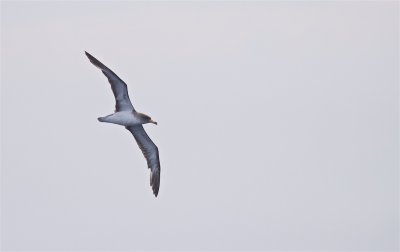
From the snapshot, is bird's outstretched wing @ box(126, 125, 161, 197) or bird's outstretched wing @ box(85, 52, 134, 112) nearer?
bird's outstretched wing @ box(85, 52, 134, 112)

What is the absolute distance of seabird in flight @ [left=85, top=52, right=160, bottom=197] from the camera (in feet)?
180

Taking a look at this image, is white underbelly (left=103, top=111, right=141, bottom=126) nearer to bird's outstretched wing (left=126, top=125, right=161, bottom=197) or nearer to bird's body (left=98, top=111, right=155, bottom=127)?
bird's body (left=98, top=111, right=155, bottom=127)

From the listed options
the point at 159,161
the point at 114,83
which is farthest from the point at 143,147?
the point at 114,83

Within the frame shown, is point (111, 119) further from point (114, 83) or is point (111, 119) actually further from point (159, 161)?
point (159, 161)

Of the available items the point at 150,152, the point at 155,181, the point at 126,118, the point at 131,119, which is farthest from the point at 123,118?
the point at 155,181

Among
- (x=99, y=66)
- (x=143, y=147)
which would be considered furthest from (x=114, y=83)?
(x=143, y=147)

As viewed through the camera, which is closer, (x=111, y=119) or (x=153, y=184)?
(x=111, y=119)

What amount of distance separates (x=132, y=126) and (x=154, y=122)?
2089 mm

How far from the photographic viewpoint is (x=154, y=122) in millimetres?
56938

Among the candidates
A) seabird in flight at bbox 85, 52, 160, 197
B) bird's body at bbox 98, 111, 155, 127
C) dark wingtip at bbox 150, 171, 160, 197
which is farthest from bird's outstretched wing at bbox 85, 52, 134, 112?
dark wingtip at bbox 150, 171, 160, 197

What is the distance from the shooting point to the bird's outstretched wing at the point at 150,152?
5916 cm

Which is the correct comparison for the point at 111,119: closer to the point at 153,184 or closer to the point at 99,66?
the point at 99,66

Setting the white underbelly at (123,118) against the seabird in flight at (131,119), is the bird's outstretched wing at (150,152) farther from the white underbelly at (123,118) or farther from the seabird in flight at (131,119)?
the white underbelly at (123,118)

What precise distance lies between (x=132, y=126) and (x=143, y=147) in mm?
1536
